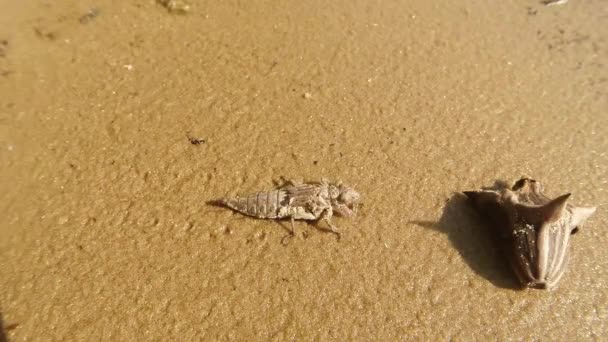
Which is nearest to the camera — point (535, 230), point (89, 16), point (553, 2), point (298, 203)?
point (535, 230)

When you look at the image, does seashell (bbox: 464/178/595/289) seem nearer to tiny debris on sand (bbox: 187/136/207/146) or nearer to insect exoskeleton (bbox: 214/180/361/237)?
insect exoskeleton (bbox: 214/180/361/237)

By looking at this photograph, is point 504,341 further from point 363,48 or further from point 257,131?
point 363,48

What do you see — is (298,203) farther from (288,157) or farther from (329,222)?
(288,157)

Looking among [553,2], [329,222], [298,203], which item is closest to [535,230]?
[329,222]

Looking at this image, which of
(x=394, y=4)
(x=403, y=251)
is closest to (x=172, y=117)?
(x=403, y=251)

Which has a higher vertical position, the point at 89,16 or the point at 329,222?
the point at 329,222

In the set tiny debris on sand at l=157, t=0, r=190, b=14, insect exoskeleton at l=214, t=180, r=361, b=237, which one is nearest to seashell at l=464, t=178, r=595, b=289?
insect exoskeleton at l=214, t=180, r=361, b=237

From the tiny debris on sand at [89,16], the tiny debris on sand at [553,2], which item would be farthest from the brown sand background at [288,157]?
the tiny debris on sand at [553,2]
